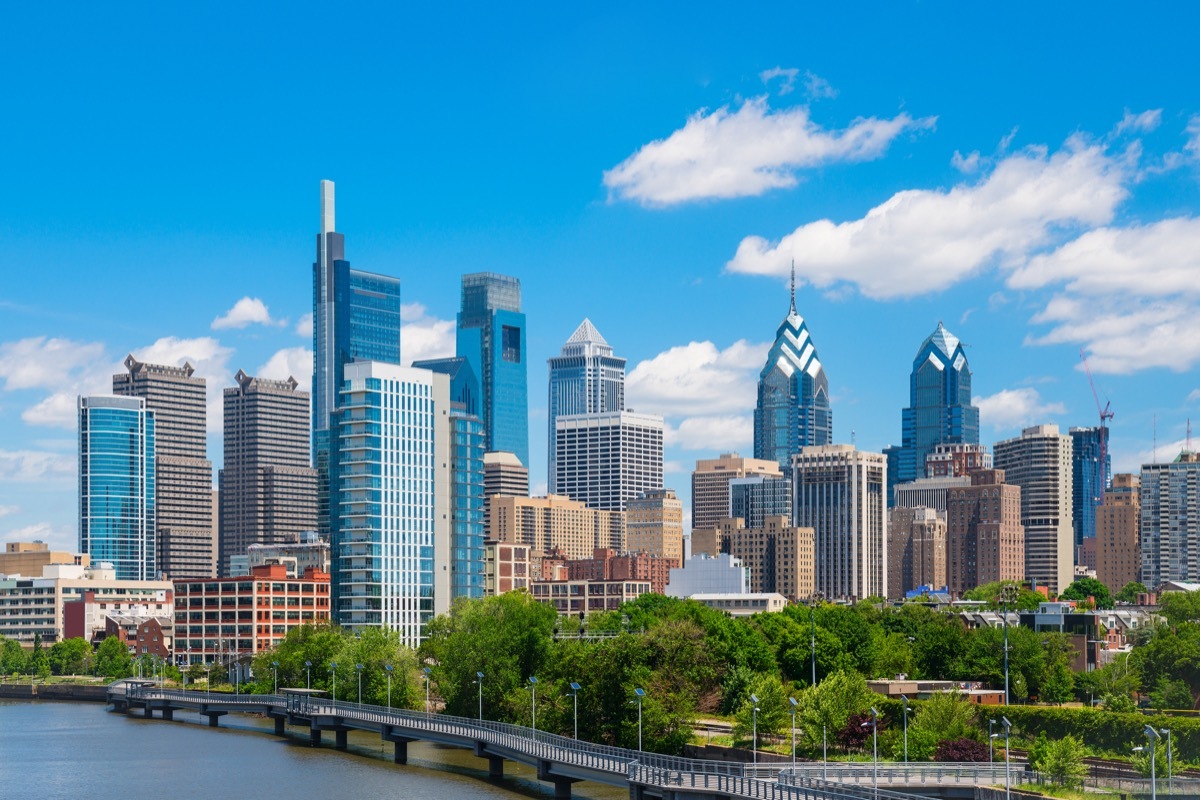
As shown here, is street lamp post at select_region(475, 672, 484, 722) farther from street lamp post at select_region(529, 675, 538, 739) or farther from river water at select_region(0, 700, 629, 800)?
street lamp post at select_region(529, 675, 538, 739)

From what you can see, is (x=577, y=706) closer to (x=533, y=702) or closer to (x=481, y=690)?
(x=533, y=702)

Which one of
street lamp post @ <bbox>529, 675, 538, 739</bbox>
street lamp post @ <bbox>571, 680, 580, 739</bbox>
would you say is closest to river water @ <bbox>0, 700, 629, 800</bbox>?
street lamp post @ <bbox>529, 675, 538, 739</bbox>

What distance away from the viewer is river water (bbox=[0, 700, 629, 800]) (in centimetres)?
12281

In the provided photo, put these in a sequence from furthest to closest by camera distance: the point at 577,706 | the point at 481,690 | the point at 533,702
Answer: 1. the point at 481,690
2. the point at 577,706
3. the point at 533,702

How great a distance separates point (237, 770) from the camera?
13912cm

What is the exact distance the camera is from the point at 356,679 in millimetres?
188875

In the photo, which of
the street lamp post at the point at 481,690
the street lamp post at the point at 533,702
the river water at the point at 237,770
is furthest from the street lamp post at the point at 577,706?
the street lamp post at the point at 481,690

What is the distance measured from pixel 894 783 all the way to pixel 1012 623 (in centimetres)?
9506

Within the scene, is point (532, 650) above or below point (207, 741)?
above

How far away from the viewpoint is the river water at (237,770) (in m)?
123

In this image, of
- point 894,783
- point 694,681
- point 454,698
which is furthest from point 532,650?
point 894,783

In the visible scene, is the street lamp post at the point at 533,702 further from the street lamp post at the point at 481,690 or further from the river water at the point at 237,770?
the street lamp post at the point at 481,690

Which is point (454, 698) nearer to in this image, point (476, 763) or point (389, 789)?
point (476, 763)

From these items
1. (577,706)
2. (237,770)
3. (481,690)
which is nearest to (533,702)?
(577,706)
